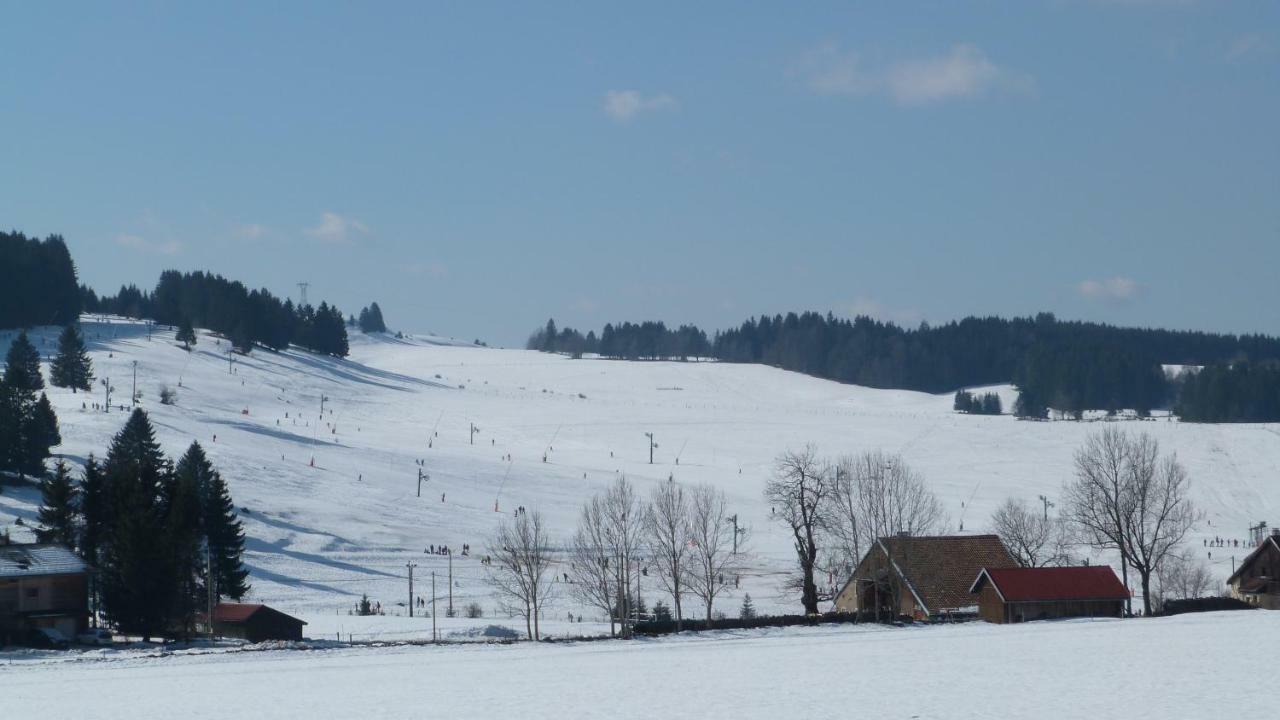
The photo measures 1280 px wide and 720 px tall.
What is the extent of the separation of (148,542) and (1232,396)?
146662 millimetres

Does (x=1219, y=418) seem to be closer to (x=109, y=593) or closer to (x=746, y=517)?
(x=746, y=517)

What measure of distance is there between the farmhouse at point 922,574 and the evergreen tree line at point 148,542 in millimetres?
23868

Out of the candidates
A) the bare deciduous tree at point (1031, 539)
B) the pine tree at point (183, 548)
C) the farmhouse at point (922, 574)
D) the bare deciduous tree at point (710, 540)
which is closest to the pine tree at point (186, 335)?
the bare deciduous tree at point (710, 540)


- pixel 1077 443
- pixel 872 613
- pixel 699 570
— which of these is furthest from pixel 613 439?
pixel 872 613

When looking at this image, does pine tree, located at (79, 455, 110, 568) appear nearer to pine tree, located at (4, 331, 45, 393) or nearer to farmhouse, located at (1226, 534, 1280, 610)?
farmhouse, located at (1226, 534, 1280, 610)

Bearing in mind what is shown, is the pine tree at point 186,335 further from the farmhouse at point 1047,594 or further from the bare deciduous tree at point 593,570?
the farmhouse at point 1047,594

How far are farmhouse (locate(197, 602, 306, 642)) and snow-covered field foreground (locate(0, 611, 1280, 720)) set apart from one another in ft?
29.0

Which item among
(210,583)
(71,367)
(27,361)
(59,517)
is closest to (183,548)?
(210,583)

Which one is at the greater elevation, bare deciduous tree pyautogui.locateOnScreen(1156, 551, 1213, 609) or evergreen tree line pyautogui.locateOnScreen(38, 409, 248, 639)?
evergreen tree line pyautogui.locateOnScreen(38, 409, 248, 639)

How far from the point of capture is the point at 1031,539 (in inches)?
2467

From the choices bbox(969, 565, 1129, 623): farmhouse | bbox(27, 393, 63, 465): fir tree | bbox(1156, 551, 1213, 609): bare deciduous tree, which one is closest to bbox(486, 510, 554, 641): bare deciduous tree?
bbox(969, 565, 1129, 623): farmhouse

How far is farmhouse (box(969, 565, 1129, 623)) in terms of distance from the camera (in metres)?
44.3

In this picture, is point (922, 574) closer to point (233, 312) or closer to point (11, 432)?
point (11, 432)

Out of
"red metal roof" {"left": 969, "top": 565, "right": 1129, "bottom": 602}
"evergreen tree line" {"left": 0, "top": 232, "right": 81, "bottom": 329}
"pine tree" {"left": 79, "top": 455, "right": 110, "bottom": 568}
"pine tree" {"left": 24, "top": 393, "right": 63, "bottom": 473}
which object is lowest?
"red metal roof" {"left": 969, "top": 565, "right": 1129, "bottom": 602}
